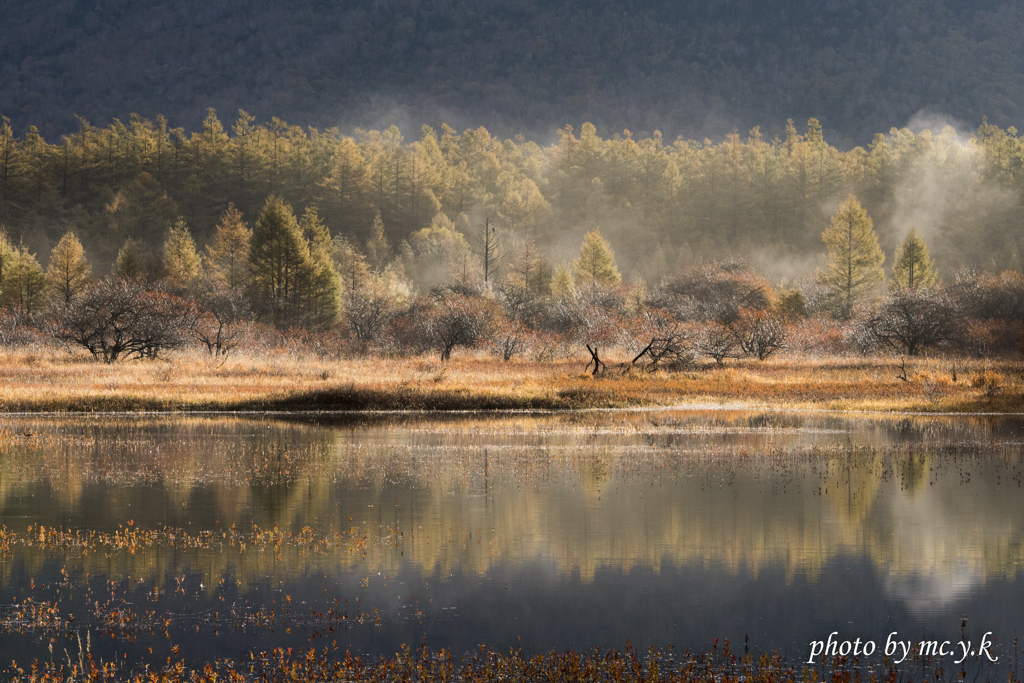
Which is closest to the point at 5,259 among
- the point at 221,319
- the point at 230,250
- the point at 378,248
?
the point at 230,250

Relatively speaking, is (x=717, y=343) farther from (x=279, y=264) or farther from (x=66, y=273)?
(x=66, y=273)

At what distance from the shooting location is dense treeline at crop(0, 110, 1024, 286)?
14075 cm

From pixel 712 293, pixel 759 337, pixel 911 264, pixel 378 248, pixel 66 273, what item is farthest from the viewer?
pixel 378 248

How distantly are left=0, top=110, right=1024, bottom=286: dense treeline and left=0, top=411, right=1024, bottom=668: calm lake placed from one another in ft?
356

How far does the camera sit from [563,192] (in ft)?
531

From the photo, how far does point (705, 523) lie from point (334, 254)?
105326mm

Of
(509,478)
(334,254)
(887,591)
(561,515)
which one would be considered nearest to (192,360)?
(509,478)

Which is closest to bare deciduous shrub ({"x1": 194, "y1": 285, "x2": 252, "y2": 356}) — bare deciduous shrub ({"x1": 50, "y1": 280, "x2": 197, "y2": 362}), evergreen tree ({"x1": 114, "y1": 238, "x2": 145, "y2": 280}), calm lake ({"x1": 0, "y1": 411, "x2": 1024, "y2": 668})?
bare deciduous shrub ({"x1": 50, "y1": 280, "x2": 197, "y2": 362})

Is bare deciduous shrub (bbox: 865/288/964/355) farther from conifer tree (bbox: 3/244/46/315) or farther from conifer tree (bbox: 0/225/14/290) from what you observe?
conifer tree (bbox: 0/225/14/290)

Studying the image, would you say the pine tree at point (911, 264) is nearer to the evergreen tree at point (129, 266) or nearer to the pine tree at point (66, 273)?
the evergreen tree at point (129, 266)

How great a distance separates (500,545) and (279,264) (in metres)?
75.8

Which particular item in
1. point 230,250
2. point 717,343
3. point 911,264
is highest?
point 230,250

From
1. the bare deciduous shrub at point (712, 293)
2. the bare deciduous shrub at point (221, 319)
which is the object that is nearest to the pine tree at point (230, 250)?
the bare deciduous shrub at point (221, 319)

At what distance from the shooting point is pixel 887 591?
13984 mm
